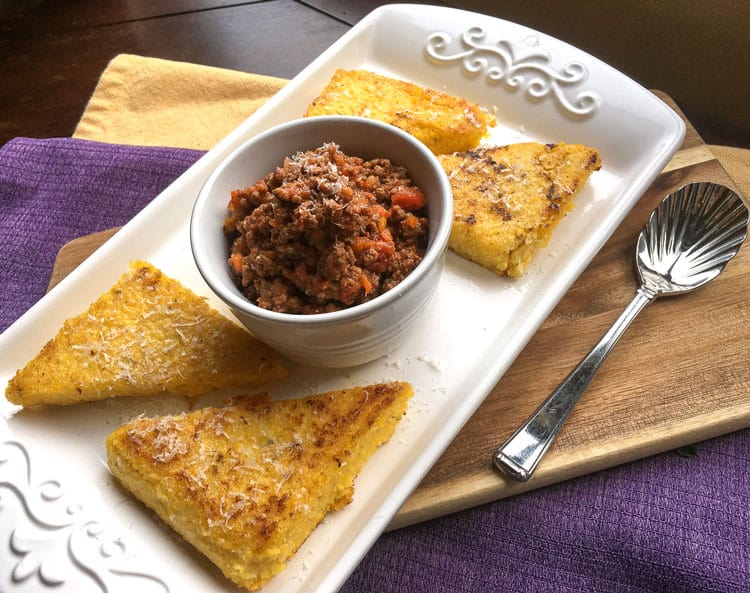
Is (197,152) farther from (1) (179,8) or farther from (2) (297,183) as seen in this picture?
(1) (179,8)

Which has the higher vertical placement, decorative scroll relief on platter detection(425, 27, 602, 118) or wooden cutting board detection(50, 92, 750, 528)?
decorative scroll relief on platter detection(425, 27, 602, 118)

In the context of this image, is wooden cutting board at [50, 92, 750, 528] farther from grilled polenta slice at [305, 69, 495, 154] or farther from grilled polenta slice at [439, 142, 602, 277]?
grilled polenta slice at [305, 69, 495, 154]

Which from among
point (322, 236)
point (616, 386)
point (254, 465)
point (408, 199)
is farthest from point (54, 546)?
point (616, 386)

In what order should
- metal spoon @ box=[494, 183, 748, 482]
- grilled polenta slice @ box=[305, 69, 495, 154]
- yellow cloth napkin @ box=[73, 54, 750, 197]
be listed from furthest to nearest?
yellow cloth napkin @ box=[73, 54, 750, 197] < grilled polenta slice @ box=[305, 69, 495, 154] < metal spoon @ box=[494, 183, 748, 482]

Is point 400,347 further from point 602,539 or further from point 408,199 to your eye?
point 602,539

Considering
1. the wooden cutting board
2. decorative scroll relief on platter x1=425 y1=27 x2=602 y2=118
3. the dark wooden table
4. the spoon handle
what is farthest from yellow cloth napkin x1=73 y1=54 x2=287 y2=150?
the spoon handle

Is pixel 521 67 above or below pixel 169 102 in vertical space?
above

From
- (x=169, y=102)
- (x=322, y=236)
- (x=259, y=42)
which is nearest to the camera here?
(x=322, y=236)
